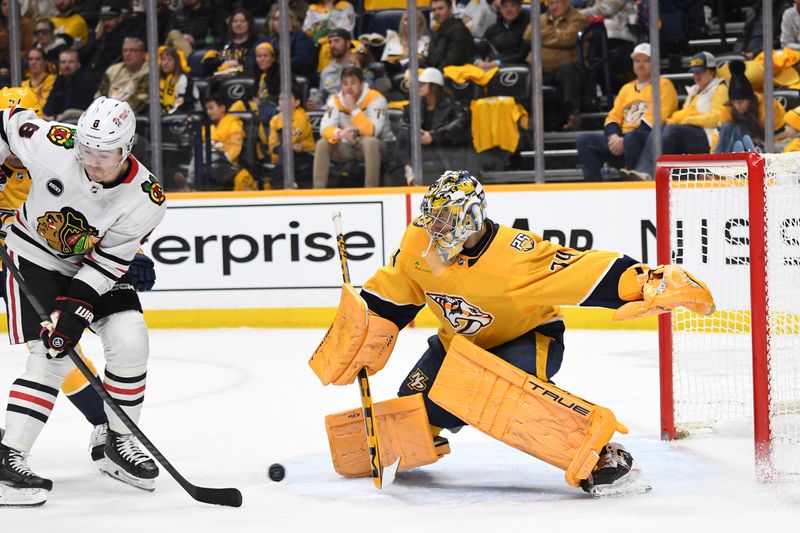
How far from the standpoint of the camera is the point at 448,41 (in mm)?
6832

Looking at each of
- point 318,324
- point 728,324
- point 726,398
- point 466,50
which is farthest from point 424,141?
point 726,398

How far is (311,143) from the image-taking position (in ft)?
22.5

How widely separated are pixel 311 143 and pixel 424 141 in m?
0.64

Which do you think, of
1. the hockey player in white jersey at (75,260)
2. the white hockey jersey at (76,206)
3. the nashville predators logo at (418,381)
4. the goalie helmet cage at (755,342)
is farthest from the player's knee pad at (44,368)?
the goalie helmet cage at (755,342)

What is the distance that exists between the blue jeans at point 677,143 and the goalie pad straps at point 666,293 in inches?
137

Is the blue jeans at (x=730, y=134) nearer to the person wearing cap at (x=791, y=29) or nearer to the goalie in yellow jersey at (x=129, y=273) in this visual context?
the person wearing cap at (x=791, y=29)

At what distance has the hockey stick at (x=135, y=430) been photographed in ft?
10.0

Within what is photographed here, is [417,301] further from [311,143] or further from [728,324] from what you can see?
[311,143]

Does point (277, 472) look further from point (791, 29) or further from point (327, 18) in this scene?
point (327, 18)

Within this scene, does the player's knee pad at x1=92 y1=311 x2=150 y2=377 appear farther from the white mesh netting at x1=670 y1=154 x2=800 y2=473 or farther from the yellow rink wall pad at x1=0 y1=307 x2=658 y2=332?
the yellow rink wall pad at x1=0 y1=307 x2=658 y2=332

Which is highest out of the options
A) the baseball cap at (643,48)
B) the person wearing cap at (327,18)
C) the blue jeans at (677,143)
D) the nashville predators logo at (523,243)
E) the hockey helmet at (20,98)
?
the person wearing cap at (327,18)

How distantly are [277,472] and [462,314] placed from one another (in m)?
0.68

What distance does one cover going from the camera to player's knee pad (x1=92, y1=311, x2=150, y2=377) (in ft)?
10.7

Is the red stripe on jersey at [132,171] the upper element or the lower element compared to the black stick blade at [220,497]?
upper
